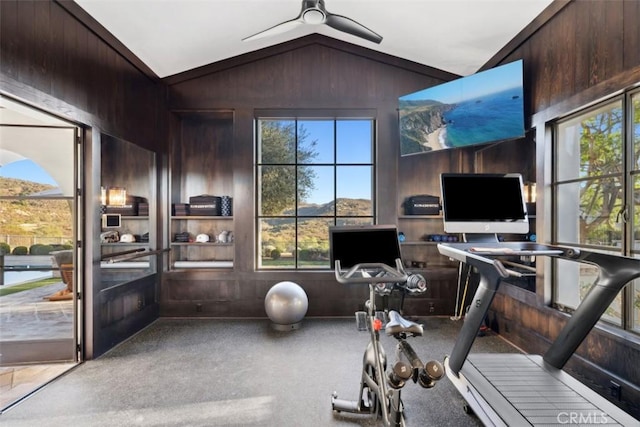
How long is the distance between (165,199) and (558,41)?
5210mm

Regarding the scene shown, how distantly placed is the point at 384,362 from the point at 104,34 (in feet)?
14.2

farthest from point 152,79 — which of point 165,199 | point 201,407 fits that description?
point 201,407

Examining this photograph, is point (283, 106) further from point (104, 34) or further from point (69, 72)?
point (69, 72)

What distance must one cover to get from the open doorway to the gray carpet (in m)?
0.57

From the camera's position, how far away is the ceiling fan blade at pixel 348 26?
308 centimetres

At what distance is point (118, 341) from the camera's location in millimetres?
3732

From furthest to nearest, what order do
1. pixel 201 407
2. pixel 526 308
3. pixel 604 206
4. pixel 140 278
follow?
1. pixel 140 278
2. pixel 526 308
3. pixel 604 206
4. pixel 201 407

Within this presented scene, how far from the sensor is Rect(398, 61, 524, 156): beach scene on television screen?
3492 mm

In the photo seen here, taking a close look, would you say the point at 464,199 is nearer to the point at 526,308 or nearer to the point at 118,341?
the point at 526,308

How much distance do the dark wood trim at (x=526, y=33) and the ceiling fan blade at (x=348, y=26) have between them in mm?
1686

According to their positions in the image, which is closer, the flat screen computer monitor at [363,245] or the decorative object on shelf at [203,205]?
the flat screen computer monitor at [363,245]

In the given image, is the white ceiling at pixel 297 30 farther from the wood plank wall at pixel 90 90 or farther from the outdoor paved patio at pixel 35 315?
the outdoor paved patio at pixel 35 315

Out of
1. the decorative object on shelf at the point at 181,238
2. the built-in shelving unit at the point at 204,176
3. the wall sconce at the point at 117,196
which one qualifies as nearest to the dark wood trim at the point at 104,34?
the built-in shelving unit at the point at 204,176

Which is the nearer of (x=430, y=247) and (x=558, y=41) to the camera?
(x=558, y=41)
